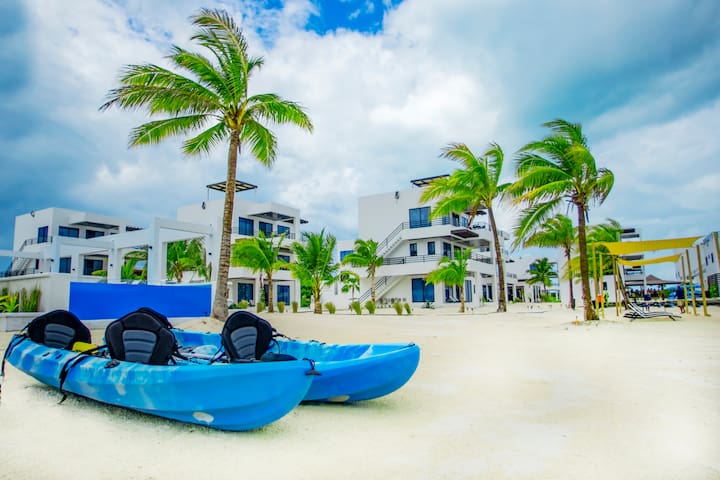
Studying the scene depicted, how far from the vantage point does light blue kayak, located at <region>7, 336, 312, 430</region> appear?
12.9 feet

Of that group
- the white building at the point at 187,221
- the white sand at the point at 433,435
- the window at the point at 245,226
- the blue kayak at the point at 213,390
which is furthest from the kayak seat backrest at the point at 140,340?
the window at the point at 245,226

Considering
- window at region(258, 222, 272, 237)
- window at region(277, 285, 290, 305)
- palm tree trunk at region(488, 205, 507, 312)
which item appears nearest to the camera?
palm tree trunk at region(488, 205, 507, 312)

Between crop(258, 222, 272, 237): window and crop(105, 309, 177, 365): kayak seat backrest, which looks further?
crop(258, 222, 272, 237): window

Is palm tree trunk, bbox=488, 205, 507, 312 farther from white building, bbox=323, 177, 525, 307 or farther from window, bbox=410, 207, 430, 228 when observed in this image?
window, bbox=410, 207, 430, 228

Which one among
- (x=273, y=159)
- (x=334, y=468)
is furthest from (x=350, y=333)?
(x=334, y=468)

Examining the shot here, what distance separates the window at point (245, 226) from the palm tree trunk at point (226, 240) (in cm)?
2424

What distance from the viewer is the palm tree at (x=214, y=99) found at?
1154cm

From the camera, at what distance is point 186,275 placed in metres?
36.8

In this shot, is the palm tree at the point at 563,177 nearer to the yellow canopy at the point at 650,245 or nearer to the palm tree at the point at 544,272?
the yellow canopy at the point at 650,245

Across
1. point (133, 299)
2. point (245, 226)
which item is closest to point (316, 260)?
point (133, 299)

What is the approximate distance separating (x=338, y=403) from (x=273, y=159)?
10.8 meters

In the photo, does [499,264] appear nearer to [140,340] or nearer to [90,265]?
[140,340]

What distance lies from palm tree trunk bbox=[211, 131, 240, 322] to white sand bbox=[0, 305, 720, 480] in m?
5.85

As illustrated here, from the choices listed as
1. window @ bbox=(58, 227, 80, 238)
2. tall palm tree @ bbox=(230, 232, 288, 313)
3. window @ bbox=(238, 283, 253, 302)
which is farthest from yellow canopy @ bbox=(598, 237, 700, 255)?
window @ bbox=(58, 227, 80, 238)
